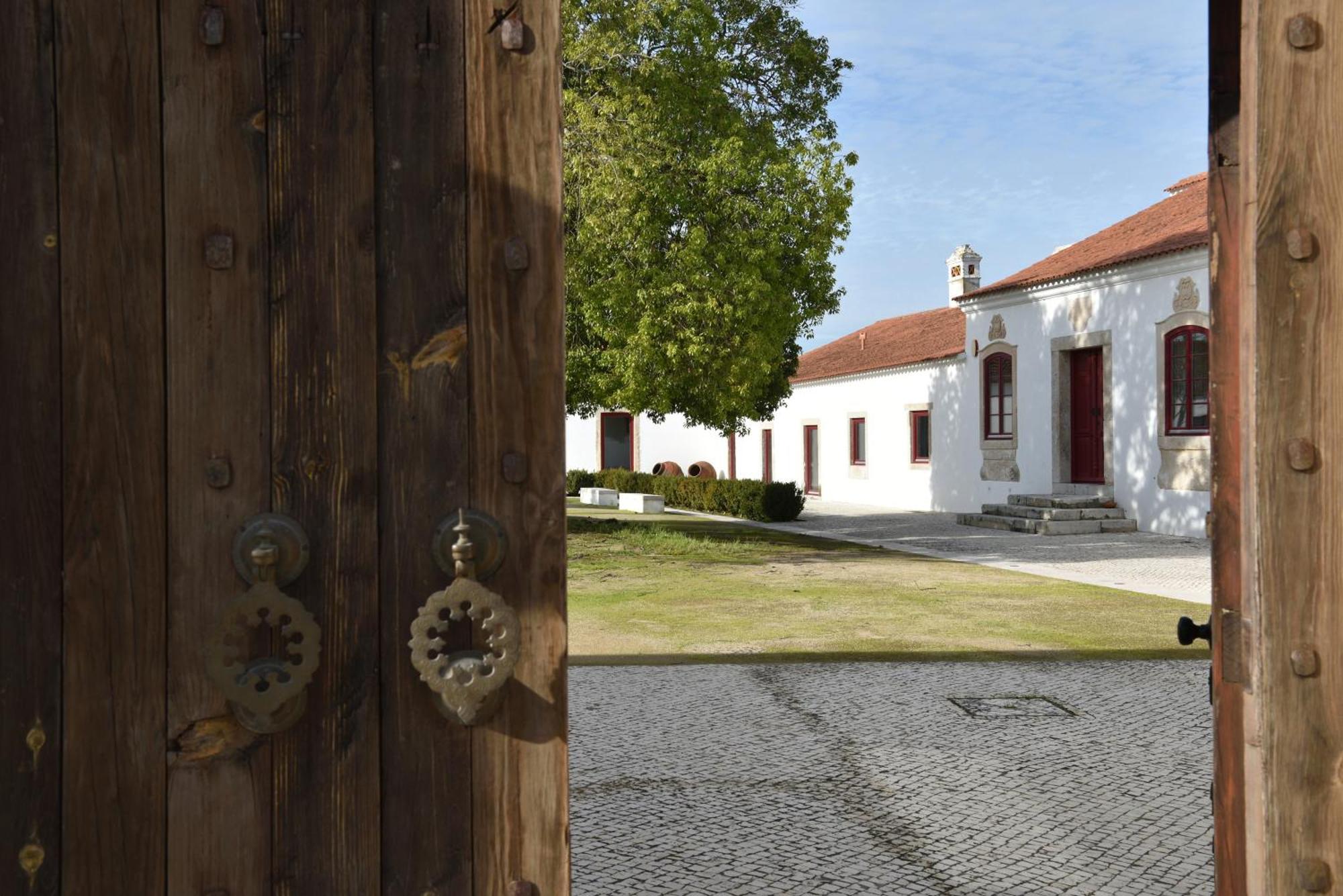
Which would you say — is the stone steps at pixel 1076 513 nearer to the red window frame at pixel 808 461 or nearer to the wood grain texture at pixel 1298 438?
the red window frame at pixel 808 461

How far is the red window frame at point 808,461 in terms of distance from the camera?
3008 cm

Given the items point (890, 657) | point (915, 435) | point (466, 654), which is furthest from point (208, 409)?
point (915, 435)

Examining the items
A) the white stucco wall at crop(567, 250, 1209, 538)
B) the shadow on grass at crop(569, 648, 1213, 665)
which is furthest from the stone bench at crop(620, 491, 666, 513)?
the shadow on grass at crop(569, 648, 1213, 665)

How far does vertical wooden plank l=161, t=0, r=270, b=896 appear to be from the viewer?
Result: 145 cm

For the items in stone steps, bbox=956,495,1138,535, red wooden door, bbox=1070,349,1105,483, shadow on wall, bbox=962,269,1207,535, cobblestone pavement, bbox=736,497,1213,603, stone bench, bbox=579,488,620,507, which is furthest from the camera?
stone bench, bbox=579,488,620,507

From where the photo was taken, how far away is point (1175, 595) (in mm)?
10562

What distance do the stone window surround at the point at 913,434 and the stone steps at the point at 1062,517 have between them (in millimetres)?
4456

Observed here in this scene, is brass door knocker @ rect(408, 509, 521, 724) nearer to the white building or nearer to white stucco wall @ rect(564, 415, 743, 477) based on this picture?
the white building

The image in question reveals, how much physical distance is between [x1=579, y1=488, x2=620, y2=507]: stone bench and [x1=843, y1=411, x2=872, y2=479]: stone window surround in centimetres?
568

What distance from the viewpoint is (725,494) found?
23031mm

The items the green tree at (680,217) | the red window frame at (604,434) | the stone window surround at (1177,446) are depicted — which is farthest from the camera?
the red window frame at (604,434)

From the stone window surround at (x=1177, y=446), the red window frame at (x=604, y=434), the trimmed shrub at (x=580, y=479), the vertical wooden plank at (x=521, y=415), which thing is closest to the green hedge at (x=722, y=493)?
the trimmed shrub at (x=580, y=479)

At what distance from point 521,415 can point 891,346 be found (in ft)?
89.1

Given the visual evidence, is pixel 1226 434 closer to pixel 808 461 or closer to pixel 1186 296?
pixel 1186 296
